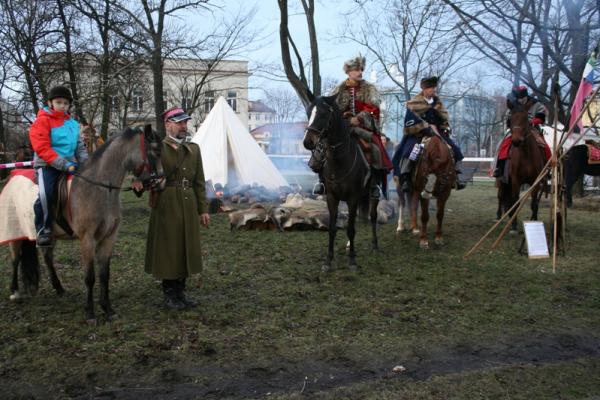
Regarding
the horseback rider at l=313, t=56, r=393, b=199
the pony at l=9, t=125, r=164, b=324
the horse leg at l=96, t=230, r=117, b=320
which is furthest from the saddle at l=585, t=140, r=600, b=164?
the horse leg at l=96, t=230, r=117, b=320

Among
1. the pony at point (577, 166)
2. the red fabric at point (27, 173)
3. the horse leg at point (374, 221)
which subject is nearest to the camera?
the red fabric at point (27, 173)

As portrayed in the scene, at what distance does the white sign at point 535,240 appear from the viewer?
22.6ft

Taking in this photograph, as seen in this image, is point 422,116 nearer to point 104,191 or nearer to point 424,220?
point 424,220

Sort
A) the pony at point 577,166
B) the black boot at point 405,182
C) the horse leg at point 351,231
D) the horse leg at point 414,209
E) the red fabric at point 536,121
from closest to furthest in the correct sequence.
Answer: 1. the horse leg at point 351,231
2. the black boot at point 405,182
3. the horse leg at point 414,209
4. the red fabric at point 536,121
5. the pony at point 577,166

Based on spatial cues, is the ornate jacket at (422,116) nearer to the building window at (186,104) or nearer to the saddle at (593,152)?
the saddle at (593,152)

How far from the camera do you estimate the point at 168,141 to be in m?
4.72

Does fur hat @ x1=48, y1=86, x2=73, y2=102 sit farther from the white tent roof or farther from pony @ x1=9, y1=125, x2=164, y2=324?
the white tent roof

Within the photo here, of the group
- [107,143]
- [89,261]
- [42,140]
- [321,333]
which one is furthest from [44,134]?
[321,333]

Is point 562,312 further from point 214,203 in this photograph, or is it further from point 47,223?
point 214,203

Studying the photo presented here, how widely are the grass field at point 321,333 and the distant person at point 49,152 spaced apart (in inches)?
36.6

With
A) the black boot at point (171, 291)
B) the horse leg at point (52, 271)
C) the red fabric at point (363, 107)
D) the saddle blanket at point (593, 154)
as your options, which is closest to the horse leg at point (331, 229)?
the red fabric at point (363, 107)

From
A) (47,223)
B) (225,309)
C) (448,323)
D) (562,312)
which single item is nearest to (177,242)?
(225,309)

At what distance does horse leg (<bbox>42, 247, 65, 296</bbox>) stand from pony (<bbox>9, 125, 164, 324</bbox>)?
72 centimetres

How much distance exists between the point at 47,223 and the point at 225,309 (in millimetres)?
1869
